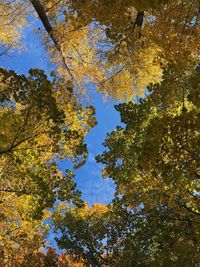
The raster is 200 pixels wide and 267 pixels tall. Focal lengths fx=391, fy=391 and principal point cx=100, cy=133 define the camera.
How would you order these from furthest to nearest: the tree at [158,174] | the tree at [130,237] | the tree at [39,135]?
the tree at [130,237], the tree at [39,135], the tree at [158,174]

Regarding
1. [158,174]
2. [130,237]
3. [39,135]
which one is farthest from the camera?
[130,237]

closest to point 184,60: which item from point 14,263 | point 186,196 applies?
point 186,196

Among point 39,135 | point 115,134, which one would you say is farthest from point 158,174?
point 39,135

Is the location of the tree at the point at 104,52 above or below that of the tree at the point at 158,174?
above

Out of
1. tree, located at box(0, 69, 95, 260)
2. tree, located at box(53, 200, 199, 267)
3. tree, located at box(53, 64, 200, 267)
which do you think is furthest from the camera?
tree, located at box(53, 200, 199, 267)

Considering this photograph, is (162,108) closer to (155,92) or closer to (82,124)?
(155,92)

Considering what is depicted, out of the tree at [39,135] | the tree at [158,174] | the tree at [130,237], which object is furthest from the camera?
the tree at [130,237]

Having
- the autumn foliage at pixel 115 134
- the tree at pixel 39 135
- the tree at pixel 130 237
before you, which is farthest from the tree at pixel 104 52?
the tree at pixel 130 237

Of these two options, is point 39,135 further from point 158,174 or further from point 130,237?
point 130,237

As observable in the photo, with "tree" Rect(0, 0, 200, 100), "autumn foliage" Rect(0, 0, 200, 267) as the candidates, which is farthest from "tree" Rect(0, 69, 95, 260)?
"tree" Rect(0, 0, 200, 100)

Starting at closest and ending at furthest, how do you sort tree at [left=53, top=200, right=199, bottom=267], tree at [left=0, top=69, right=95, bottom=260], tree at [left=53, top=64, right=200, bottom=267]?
tree at [left=53, top=64, right=200, bottom=267]
tree at [left=0, top=69, right=95, bottom=260]
tree at [left=53, top=200, right=199, bottom=267]

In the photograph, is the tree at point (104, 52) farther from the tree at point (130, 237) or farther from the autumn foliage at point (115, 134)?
the tree at point (130, 237)

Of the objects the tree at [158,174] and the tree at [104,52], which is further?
the tree at [104,52]

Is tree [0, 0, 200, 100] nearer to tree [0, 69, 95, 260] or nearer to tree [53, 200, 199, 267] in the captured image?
tree [0, 69, 95, 260]
